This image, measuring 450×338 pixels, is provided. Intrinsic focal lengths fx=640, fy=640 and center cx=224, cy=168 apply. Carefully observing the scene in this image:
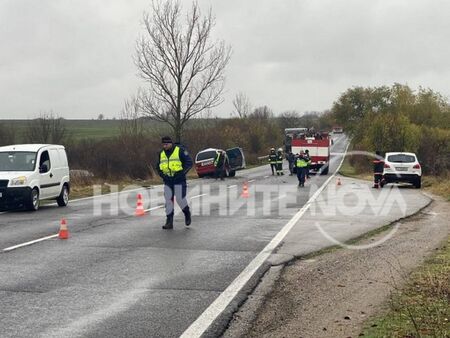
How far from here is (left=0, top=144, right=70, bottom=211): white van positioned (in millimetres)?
16938

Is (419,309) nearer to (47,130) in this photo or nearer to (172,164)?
(172,164)

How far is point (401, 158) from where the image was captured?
95.4 ft

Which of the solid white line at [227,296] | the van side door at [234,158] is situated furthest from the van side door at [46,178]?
the van side door at [234,158]

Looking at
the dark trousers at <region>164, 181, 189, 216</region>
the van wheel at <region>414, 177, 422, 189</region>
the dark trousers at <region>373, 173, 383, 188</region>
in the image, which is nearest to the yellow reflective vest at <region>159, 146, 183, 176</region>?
the dark trousers at <region>164, 181, 189, 216</region>

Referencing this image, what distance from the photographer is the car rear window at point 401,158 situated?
28.9 m

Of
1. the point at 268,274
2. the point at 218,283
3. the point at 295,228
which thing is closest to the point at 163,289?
the point at 218,283

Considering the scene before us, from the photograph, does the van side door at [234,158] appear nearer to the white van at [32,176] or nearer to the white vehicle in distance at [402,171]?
the white vehicle in distance at [402,171]

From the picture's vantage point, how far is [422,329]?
5.38 metres

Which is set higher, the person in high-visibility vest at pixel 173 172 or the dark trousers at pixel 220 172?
the person in high-visibility vest at pixel 173 172

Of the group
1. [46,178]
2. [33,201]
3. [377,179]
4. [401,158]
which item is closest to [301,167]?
[377,179]

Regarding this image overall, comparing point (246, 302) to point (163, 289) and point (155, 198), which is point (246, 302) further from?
point (155, 198)

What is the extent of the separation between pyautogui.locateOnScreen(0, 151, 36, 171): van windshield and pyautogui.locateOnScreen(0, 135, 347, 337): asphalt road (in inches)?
88.4

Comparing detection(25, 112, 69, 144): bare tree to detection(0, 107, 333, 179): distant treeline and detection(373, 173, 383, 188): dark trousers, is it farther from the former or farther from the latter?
detection(373, 173, 383, 188): dark trousers

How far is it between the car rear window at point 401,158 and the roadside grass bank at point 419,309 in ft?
70.0
